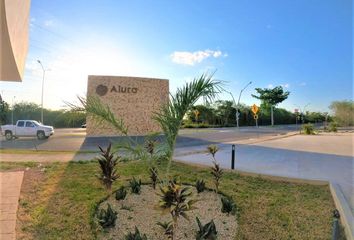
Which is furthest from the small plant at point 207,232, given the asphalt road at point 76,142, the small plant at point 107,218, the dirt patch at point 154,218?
the asphalt road at point 76,142

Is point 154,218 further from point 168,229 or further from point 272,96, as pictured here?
point 272,96

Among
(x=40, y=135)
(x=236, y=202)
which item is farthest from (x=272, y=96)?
(x=236, y=202)

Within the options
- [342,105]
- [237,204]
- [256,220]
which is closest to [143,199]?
[237,204]

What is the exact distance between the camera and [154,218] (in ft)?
17.1

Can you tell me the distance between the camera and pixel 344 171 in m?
8.73

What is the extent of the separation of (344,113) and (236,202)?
5119 centimetres

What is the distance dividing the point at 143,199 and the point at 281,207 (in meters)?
2.65

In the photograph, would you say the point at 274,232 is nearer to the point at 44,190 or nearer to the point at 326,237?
the point at 326,237

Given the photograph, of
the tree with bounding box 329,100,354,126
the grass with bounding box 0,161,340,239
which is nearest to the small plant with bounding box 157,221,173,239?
the grass with bounding box 0,161,340,239

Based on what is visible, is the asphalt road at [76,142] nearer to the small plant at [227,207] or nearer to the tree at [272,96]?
the small plant at [227,207]

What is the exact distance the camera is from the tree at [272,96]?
60531 millimetres

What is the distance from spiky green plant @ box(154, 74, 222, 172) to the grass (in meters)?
1.96

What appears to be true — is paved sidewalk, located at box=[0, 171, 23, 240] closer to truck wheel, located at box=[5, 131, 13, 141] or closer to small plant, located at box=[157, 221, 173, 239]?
small plant, located at box=[157, 221, 173, 239]

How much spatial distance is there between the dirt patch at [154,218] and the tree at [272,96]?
2266 inches
